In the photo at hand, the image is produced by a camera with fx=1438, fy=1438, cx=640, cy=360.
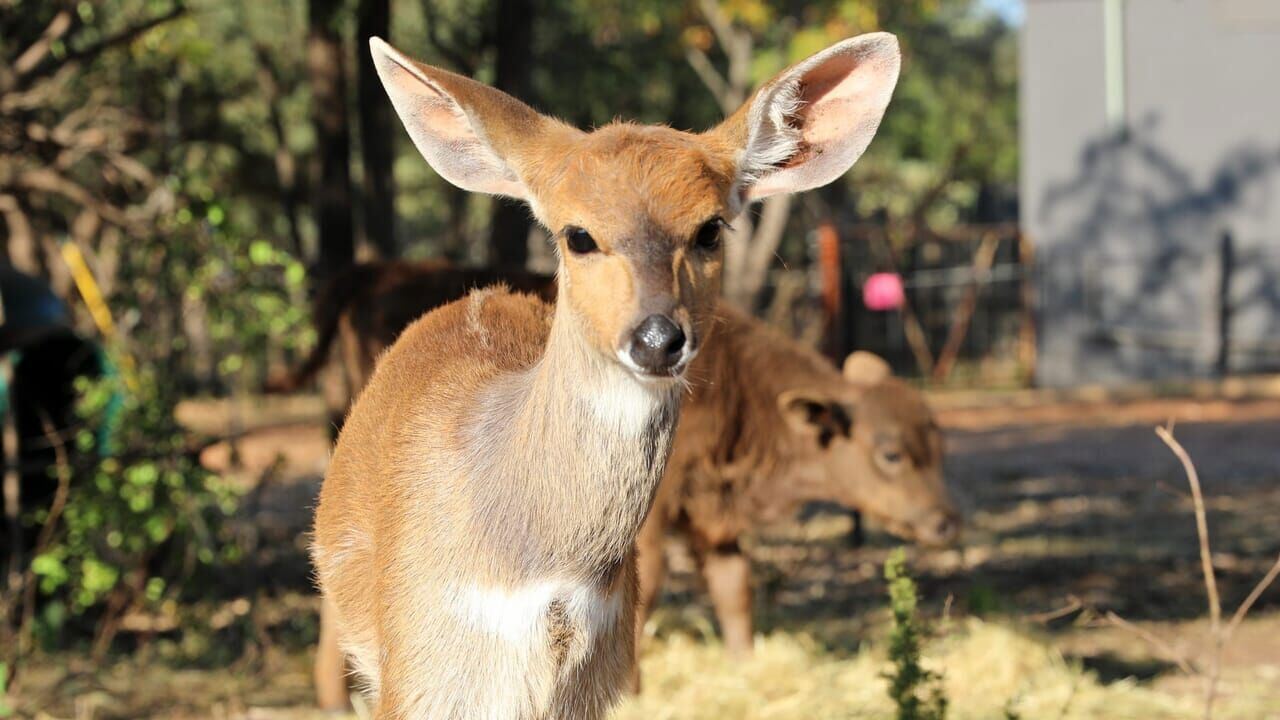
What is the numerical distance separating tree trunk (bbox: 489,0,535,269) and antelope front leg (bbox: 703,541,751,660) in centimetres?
356

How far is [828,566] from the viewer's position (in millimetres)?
9758

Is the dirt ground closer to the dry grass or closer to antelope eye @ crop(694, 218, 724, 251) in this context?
the dry grass

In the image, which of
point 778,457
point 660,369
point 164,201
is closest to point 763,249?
point 778,457

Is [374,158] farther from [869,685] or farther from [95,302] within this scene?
[869,685]

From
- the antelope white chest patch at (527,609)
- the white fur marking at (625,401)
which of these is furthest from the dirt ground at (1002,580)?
the white fur marking at (625,401)

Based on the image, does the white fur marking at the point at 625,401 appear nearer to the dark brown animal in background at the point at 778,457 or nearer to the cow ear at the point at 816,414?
the dark brown animal in background at the point at 778,457

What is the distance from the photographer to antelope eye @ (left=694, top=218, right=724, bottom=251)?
3734 mm

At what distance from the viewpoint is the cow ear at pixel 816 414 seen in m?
7.82

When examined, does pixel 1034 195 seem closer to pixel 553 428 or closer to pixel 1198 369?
pixel 1198 369

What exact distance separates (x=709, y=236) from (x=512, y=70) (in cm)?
701

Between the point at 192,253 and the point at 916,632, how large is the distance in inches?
175

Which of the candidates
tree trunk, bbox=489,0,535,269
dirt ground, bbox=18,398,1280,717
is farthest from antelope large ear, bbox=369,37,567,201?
tree trunk, bbox=489,0,535,269

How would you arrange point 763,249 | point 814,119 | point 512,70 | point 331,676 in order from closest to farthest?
point 814,119, point 331,676, point 512,70, point 763,249

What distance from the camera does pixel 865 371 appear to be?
8.41 metres
